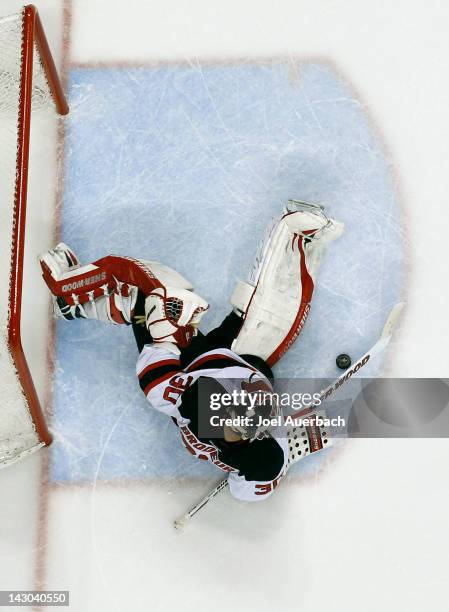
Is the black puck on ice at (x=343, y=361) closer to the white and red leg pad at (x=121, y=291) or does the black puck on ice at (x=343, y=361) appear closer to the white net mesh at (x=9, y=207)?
the white and red leg pad at (x=121, y=291)

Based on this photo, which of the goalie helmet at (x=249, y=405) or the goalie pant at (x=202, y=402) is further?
the goalie pant at (x=202, y=402)

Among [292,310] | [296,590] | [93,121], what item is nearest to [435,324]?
[292,310]

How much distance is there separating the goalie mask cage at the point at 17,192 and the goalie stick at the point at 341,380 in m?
0.58

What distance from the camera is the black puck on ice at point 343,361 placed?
3.01 m

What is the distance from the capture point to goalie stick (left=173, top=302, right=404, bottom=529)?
2.90m

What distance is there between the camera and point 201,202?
Result: 3.13 metres

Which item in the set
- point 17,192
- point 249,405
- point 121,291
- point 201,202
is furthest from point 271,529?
point 17,192

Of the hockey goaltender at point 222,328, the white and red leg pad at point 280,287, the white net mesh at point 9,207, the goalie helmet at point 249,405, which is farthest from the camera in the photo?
the white and red leg pad at point 280,287

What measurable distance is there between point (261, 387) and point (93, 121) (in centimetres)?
132

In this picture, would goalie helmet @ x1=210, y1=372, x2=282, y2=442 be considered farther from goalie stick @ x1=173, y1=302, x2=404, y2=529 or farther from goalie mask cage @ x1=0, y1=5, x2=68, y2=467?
goalie mask cage @ x1=0, y1=5, x2=68, y2=467

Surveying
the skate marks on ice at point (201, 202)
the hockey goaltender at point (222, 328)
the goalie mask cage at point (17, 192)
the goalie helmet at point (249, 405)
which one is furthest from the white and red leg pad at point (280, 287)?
the goalie mask cage at point (17, 192)

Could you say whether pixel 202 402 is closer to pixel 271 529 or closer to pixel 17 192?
pixel 271 529

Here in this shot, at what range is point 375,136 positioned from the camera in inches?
125

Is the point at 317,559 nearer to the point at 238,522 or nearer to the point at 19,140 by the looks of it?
the point at 238,522
